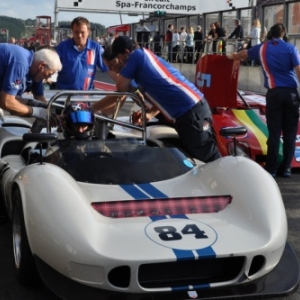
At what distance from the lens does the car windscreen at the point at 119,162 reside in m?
3.61

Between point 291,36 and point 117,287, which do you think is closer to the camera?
point 117,287

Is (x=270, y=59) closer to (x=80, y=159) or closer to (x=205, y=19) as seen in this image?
(x=80, y=159)

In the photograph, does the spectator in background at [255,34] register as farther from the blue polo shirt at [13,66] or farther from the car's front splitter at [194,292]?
the car's front splitter at [194,292]

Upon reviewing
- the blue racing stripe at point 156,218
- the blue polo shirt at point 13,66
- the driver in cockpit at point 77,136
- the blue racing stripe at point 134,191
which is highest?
the blue polo shirt at point 13,66

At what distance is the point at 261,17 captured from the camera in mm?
16609

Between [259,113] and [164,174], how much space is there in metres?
3.43

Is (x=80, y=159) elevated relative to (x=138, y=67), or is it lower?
lower

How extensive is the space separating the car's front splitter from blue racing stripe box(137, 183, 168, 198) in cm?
66

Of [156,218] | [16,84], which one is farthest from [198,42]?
[156,218]

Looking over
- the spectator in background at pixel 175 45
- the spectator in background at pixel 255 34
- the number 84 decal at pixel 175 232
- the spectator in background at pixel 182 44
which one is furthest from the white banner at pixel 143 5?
the number 84 decal at pixel 175 232

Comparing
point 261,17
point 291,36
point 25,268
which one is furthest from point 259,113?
point 261,17

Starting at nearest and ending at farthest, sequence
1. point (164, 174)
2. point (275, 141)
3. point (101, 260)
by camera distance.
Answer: point (101, 260) < point (164, 174) < point (275, 141)

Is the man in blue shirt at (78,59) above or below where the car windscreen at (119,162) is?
above

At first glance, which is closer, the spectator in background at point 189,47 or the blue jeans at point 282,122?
the blue jeans at point 282,122
